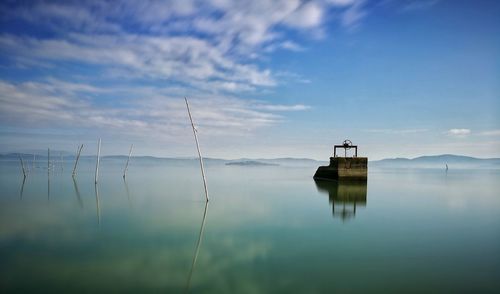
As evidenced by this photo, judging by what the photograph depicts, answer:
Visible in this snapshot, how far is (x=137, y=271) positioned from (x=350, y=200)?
27957 mm

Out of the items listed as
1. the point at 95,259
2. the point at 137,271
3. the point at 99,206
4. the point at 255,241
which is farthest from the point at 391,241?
the point at 99,206

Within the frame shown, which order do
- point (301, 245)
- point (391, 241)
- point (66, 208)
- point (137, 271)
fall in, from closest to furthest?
point (137, 271)
point (301, 245)
point (391, 241)
point (66, 208)

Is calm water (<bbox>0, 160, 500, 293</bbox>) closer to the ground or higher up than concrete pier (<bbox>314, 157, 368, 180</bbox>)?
closer to the ground

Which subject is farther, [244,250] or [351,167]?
[351,167]

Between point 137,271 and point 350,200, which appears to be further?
point 350,200

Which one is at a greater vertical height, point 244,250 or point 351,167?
point 351,167

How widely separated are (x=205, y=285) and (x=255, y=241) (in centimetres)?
654

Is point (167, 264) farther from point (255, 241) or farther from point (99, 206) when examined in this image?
point (99, 206)

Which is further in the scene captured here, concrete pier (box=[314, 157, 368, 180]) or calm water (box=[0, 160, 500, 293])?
concrete pier (box=[314, 157, 368, 180])

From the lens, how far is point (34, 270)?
38.9 feet

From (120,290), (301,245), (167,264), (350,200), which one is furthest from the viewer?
(350,200)

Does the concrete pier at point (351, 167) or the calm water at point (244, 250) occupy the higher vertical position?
the concrete pier at point (351, 167)

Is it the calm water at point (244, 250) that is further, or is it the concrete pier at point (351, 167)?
the concrete pier at point (351, 167)

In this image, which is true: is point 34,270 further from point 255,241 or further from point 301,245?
point 301,245
